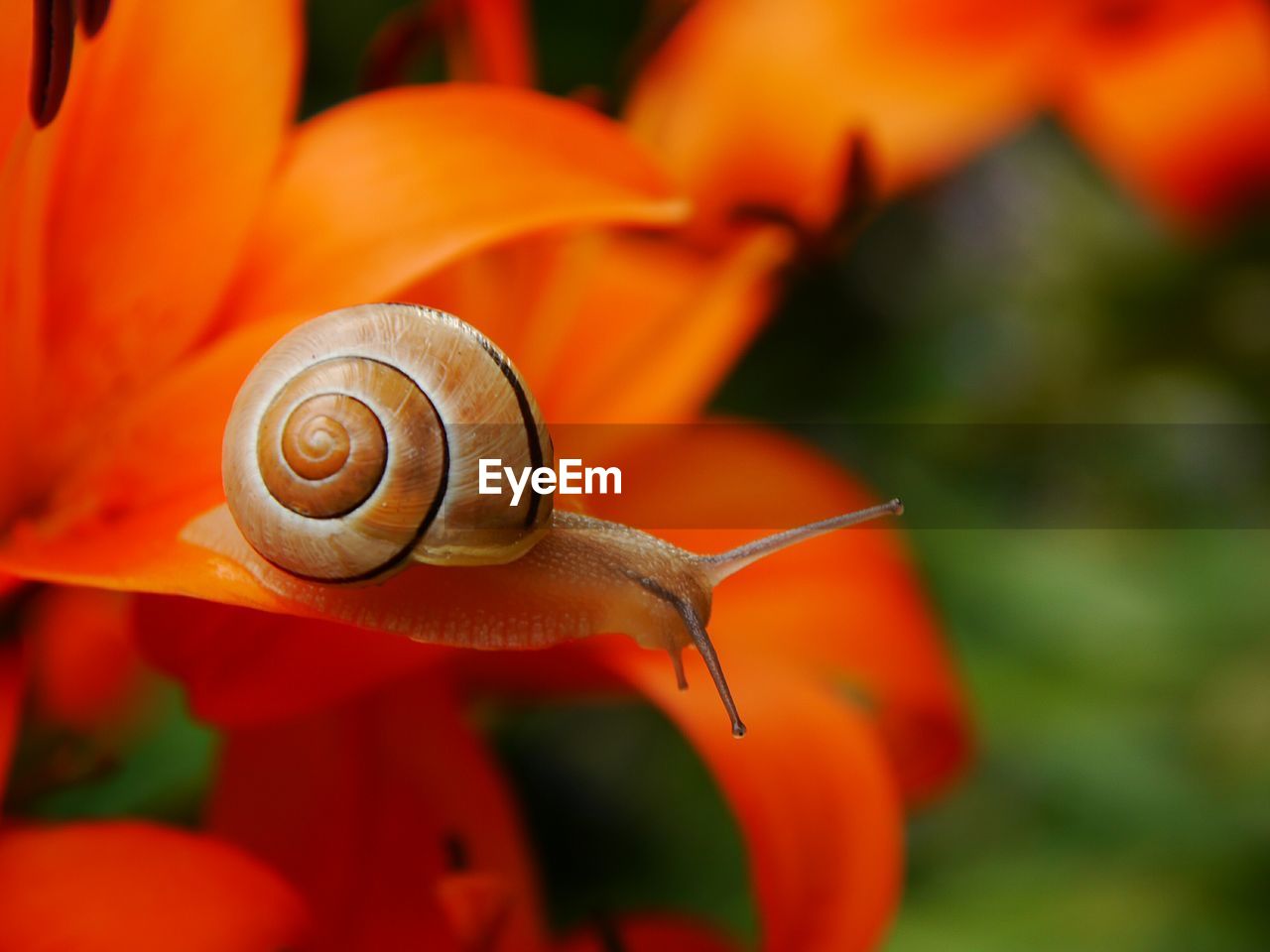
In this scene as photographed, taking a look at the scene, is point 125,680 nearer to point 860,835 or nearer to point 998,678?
point 860,835

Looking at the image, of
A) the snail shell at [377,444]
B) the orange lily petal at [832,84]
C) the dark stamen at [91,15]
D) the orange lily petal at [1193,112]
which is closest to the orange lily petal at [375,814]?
the snail shell at [377,444]

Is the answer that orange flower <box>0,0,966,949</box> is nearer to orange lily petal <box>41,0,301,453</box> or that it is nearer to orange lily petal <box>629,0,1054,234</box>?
orange lily petal <box>41,0,301,453</box>

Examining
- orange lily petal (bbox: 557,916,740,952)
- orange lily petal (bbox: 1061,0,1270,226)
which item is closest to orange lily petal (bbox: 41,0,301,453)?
orange lily petal (bbox: 557,916,740,952)

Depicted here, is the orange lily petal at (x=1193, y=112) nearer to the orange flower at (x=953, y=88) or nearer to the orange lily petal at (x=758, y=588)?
the orange flower at (x=953, y=88)

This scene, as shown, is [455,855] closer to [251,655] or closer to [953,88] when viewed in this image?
[251,655]

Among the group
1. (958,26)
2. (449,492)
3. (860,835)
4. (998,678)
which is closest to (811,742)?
(860,835)

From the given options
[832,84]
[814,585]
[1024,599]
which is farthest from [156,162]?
[1024,599]
